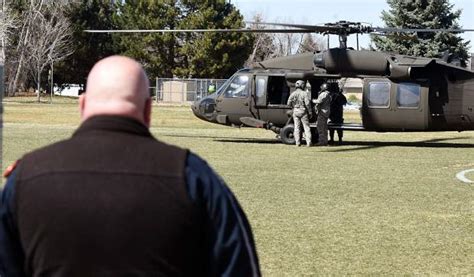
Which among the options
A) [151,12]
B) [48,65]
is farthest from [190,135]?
[48,65]

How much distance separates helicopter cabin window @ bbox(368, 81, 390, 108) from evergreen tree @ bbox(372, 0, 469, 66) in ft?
86.9

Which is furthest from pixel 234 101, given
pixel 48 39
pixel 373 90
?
pixel 48 39

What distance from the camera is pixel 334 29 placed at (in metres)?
18.8

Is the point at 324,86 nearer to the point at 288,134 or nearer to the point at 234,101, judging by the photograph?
the point at 288,134

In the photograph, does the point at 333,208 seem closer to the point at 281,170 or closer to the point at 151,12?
the point at 281,170

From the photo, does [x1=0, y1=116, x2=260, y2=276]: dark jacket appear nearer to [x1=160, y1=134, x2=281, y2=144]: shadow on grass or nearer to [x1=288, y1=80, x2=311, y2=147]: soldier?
[x1=288, y1=80, x2=311, y2=147]: soldier

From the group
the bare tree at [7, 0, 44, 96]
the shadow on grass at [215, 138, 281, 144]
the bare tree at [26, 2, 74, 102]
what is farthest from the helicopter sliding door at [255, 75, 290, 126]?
the bare tree at [7, 0, 44, 96]

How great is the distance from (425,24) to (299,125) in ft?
93.5

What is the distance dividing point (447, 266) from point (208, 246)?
201 inches

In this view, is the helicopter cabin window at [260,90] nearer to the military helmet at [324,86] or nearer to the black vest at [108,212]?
the military helmet at [324,86]

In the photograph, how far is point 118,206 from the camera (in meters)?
2.37

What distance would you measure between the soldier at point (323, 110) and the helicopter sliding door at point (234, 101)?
210 centimetres

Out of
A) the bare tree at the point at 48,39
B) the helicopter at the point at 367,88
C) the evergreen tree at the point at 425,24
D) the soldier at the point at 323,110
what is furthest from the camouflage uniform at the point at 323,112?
the bare tree at the point at 48,39

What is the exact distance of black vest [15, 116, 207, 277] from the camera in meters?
2.38
